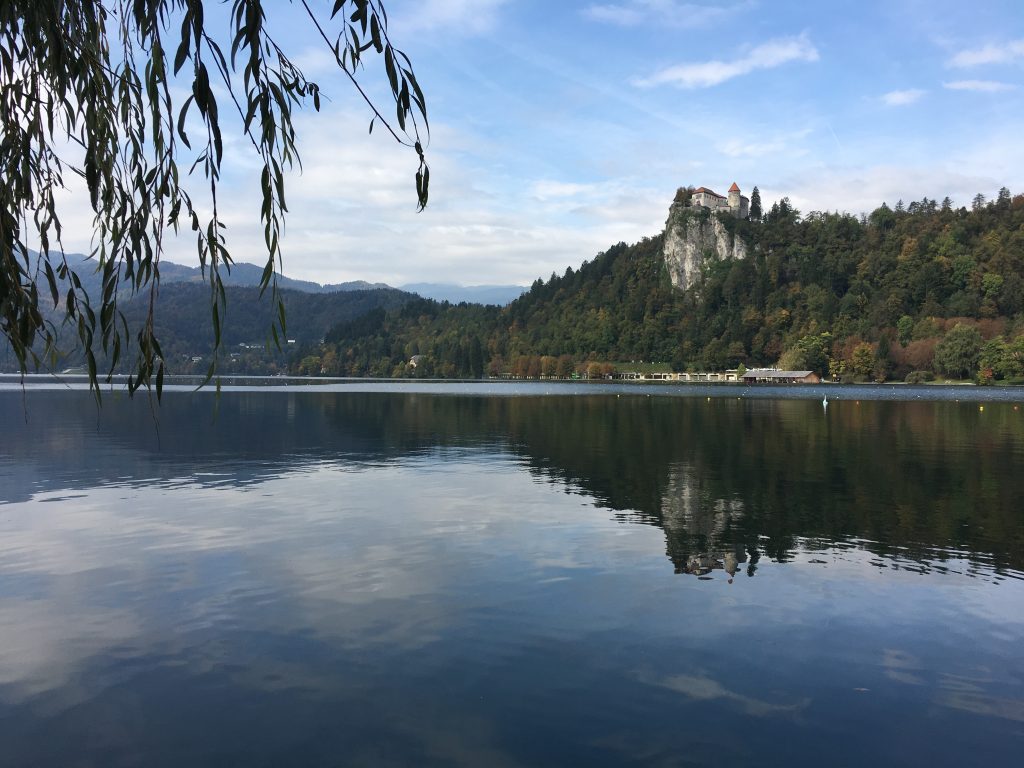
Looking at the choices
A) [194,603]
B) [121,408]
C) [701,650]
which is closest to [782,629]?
[701,650]

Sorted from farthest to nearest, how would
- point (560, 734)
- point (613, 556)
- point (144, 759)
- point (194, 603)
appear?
point (613, 556), point (194, 603), point (560, 734), point (144, 759)

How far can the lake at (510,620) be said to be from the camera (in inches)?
416

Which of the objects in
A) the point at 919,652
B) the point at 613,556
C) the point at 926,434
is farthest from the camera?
the point at 926,434

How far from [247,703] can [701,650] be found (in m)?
7.71

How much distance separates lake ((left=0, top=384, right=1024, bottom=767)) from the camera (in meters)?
10.6

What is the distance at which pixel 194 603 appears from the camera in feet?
52.8

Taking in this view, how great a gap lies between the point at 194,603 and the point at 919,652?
14.3 m

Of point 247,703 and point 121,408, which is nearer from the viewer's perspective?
point 247,703

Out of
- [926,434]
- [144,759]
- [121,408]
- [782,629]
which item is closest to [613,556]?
[782,629]

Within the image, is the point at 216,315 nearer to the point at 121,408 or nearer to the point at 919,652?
the point at 919,652

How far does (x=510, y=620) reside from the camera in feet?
49.5

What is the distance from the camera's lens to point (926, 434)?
5741 centimetres

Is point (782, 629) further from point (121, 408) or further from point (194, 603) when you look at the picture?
point (121, 408)

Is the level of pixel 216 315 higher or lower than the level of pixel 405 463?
higher
